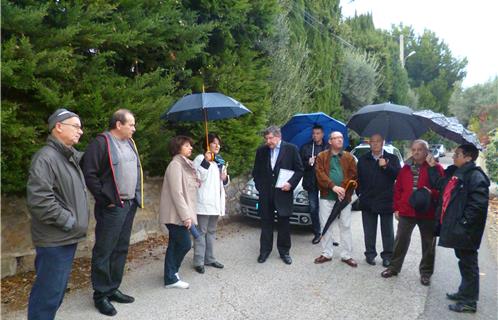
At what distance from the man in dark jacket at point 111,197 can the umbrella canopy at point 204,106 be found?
1.14 m

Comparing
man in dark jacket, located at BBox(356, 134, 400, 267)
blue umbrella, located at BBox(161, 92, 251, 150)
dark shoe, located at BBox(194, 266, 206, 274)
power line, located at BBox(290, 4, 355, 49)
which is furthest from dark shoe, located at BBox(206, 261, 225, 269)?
power line, located at BBox(290, 4, 355, 49)

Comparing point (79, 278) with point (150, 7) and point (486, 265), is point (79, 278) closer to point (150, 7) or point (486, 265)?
point (150, 7)

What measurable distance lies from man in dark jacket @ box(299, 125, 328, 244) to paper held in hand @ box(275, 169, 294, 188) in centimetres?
130

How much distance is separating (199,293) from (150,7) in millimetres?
4014

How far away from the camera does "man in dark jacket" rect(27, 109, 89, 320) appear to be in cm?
319

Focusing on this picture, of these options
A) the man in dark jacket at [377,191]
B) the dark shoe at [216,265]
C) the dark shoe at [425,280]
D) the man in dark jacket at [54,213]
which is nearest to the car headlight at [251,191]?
the dark shoe at [216,265]

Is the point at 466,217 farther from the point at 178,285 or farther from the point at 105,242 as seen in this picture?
the point at 105,242

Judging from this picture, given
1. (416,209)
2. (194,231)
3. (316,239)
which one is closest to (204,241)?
(194,231)

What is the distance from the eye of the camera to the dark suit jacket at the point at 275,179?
577 cm

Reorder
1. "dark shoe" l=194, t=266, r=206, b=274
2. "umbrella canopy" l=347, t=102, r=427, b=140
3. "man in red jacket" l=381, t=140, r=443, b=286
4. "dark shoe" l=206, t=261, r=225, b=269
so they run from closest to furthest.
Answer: "man in red jacket" l=381, t=140, r=443, b=286, "dark shoe" l=194, t=266, r=206, b=274, "dark shoe" l=206, t=261, r=225, b=269, "umbrella canopy" l=347, t=102, r=427, b=140

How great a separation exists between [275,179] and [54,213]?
128 inches

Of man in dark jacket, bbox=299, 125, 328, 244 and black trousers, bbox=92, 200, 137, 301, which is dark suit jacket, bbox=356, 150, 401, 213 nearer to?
man in dark jacket, bbox=299, 125, 328, 244

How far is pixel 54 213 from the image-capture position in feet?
10.5

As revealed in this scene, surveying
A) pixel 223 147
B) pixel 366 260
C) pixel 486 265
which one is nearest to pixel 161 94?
pixel 223 147
